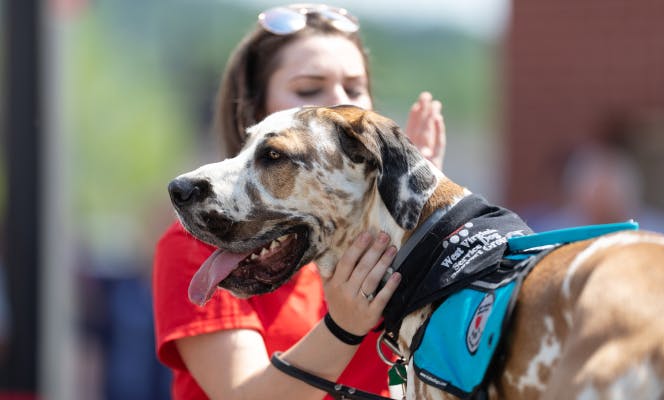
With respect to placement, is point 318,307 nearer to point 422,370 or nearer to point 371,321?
point 371,321

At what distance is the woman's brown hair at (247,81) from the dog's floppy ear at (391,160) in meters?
0.63

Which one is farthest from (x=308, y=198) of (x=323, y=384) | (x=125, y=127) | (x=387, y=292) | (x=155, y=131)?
(x=155, y=131)

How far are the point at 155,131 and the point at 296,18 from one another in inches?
550

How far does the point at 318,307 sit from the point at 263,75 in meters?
0.90

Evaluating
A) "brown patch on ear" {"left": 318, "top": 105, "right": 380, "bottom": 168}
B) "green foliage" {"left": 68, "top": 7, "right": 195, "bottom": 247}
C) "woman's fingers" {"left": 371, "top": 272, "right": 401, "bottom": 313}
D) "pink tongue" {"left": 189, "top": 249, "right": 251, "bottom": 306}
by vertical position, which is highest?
"brown patch on ear" {"left": 318, "top": 105, "right": 380, "bottom": 168}

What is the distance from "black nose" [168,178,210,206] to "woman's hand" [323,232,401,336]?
0.46 meters

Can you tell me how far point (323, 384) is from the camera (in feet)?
9.99

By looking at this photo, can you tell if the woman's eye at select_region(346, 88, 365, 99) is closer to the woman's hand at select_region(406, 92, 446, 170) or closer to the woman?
the woman

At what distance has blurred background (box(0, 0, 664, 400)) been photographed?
6.55m

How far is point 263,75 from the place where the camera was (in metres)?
3.77

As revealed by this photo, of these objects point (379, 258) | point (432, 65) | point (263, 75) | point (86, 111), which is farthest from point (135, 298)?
point (432, 65)

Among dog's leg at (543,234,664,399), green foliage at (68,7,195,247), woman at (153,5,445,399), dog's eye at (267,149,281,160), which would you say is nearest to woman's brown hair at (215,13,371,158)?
woman at (153,5,445,399)

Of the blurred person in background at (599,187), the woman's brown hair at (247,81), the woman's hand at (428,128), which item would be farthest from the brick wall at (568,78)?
the woman's brown hair at (247,81)

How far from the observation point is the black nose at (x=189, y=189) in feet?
9.93
